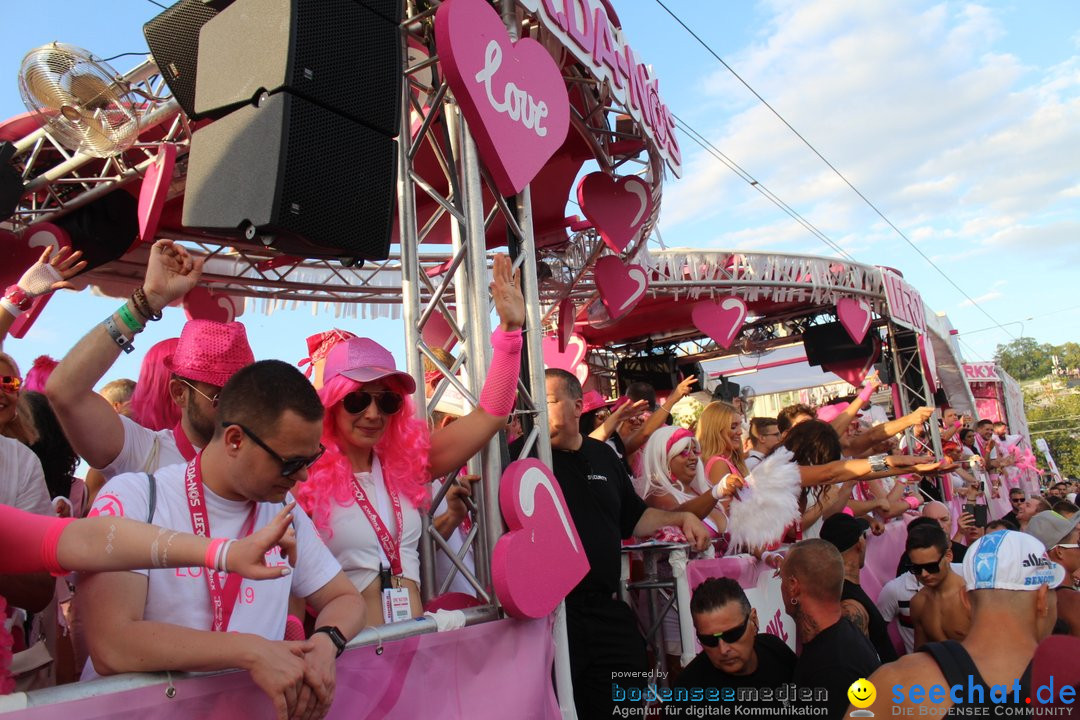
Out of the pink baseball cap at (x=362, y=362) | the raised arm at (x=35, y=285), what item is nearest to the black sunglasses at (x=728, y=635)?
the pink baseball cap at (x=362, y=362)

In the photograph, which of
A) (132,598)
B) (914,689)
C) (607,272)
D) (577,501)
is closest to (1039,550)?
(914,689)

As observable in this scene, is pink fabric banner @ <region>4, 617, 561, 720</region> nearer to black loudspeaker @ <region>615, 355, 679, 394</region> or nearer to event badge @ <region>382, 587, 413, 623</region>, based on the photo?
event badge @ <region>382, 587, 413, 623</region>

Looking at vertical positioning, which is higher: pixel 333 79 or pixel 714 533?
pixel 333 79

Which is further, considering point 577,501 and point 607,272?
point 607,272

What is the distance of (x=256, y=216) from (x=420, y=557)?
4.54 feet

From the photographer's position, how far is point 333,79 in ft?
8.50

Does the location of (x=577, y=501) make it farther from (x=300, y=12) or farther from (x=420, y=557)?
(x=300, y=12)

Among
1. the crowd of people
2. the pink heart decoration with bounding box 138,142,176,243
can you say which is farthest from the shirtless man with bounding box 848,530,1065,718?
the pink heart decoration with bounding box 138,142,176,243

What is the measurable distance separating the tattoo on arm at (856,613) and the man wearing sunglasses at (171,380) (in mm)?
3100

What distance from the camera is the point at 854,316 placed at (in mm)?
12773

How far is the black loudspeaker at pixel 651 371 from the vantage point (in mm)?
14805

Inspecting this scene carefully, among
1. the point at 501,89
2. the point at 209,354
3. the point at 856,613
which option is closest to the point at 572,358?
the point at 856,613

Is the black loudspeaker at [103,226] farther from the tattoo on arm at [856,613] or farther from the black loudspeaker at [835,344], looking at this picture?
the black loudspeaker at [835,344]

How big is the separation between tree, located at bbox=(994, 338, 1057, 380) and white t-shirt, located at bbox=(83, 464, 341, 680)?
116829 mm
